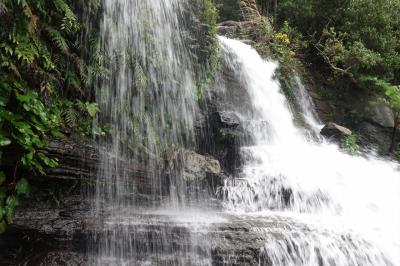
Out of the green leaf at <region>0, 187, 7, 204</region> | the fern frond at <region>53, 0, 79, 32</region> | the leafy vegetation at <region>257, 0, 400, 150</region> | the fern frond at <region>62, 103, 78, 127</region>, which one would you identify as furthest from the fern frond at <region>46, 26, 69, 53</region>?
the leafy vegetation at <region>257, 0, 400, 150</region>

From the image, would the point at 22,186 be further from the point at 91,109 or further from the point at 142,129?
the point at 142,129

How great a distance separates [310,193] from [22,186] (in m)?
5.59

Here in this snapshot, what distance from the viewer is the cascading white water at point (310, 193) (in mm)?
5367

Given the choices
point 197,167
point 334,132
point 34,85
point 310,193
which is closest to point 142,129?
point 197,167

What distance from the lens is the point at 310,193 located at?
7242 mm

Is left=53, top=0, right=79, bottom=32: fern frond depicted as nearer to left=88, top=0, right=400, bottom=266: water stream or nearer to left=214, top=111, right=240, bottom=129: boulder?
left=88, top=0, right=400, bottom=266: water stream

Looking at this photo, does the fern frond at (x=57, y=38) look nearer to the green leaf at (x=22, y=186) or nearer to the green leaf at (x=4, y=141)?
the green leaf at (x=4, y=141)

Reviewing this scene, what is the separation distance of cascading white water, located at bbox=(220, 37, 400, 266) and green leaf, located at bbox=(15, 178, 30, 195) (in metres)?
3.49

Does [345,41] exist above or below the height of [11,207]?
above

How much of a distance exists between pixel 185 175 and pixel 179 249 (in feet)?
6.78

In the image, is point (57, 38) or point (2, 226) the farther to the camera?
point (57, 38)

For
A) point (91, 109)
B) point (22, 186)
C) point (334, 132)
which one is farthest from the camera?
point (334, 132)

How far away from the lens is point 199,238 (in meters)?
4.92

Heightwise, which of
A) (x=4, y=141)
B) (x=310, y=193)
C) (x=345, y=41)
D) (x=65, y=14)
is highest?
(x=345, y=41)
